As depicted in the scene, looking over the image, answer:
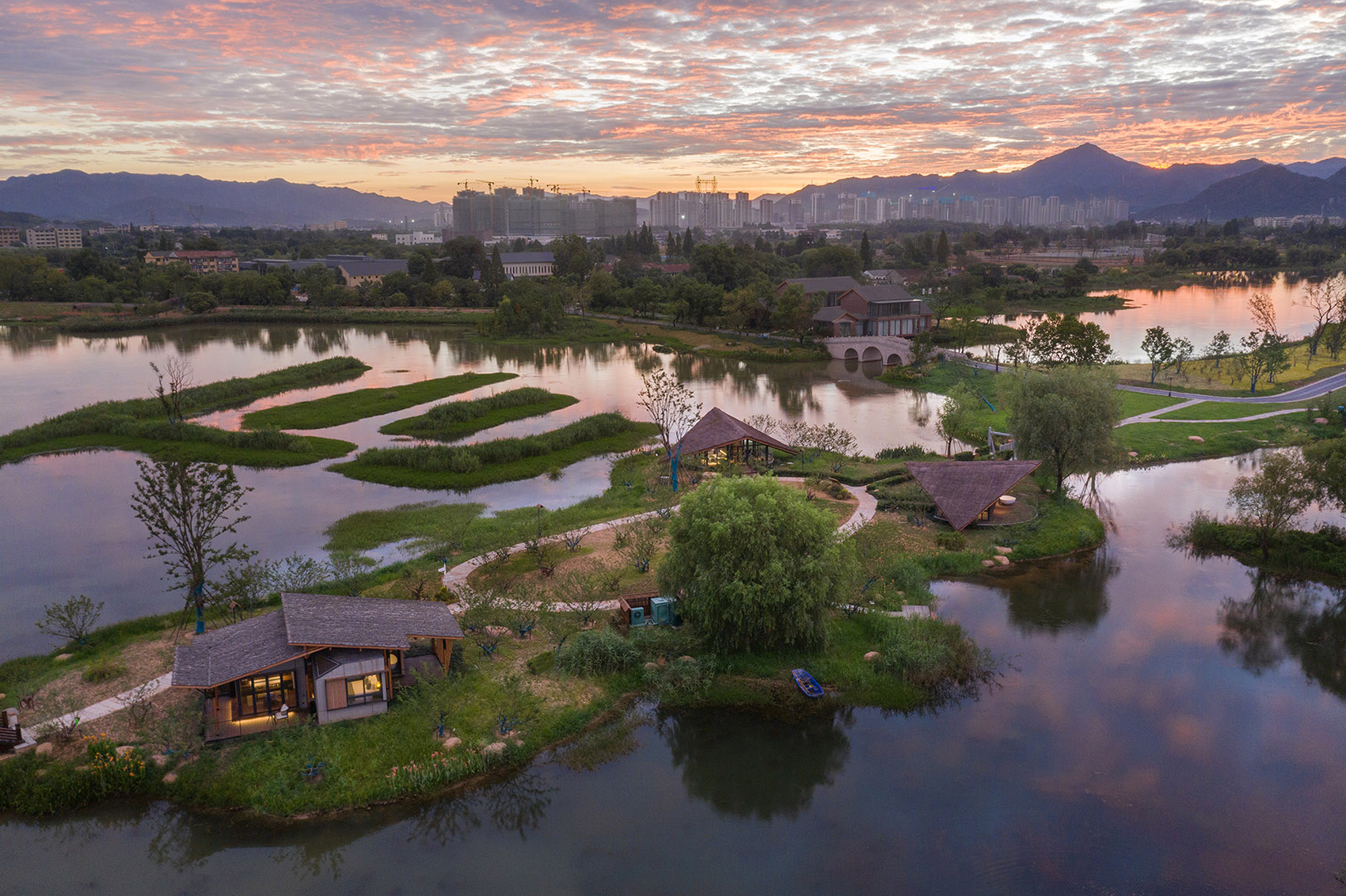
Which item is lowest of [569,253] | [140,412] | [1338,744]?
[1338,744]

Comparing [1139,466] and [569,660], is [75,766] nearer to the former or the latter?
[569,660]

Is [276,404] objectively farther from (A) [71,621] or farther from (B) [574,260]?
(B) [574,260]

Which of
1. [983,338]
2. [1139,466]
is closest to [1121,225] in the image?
[983,338]

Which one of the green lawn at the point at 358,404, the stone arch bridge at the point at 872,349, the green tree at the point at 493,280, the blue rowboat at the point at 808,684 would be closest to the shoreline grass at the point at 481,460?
the green lawn at the point at 358,404

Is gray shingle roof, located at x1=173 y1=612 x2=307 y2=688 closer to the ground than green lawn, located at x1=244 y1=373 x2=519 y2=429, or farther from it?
closer to the ground

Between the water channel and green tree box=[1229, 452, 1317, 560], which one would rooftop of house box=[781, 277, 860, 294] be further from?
the water channel

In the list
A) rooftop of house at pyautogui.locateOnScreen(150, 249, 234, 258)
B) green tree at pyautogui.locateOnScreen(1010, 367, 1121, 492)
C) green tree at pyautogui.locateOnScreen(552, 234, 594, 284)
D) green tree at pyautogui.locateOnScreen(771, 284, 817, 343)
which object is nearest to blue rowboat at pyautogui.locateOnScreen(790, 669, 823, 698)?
green tree at pyautogui.locateOnScreen(1010, 367, 1121, 492)
